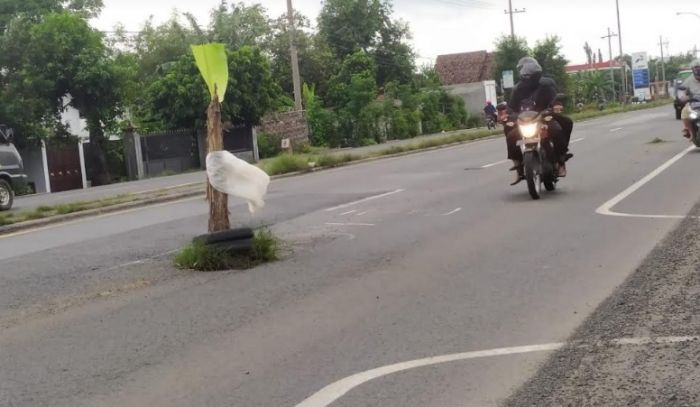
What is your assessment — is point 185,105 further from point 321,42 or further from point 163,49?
point 321,42

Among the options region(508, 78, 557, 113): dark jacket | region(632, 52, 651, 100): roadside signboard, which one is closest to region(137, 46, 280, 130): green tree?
region(508, 78, 557, 113): dark jacket

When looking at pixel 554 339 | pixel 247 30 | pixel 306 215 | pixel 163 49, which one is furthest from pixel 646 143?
pixel 163 49

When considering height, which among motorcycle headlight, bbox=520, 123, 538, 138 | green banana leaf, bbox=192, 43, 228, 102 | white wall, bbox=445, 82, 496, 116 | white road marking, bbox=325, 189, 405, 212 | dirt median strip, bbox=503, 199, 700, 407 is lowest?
dirt median strip, bbox=503, 199, 700, 407

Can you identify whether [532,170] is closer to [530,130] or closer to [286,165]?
[530,130]

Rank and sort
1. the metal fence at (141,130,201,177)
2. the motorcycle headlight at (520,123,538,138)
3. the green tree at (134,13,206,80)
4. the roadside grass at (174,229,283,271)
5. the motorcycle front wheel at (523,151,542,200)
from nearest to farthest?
1. the roadside grass at (174,229,283,271)
2. the motorcycle headlight at (520,123,538,138)
3. the motorcycle front wheel at (523,151,542,200)
4. the metal fence at (141,130,201,177)
5. the green tree at (134,13,206,80)

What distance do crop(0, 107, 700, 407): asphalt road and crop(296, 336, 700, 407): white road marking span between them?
2 cm

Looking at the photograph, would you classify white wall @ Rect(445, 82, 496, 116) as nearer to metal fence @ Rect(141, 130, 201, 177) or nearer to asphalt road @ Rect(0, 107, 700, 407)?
metal fence @ Rect(141, 130, 201, 177)

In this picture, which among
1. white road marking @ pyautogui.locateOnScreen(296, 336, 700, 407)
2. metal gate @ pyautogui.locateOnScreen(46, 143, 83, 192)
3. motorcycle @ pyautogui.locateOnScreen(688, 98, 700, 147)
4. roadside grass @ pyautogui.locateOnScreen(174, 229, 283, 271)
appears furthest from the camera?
metal gate @ pyautogui.locateOnScreen(46, 143, 83, 192)

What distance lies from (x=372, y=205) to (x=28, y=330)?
7778 mm

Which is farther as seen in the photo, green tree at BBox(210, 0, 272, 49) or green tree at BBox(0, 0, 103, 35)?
green tree at BBox(210, 0, 272, 49)

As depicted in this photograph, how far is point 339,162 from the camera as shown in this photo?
25297 millimetres

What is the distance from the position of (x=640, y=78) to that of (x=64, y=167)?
279 ft

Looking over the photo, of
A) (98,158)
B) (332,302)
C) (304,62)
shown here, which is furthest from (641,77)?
(332,302)

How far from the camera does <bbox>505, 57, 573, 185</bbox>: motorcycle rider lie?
1277 cm
